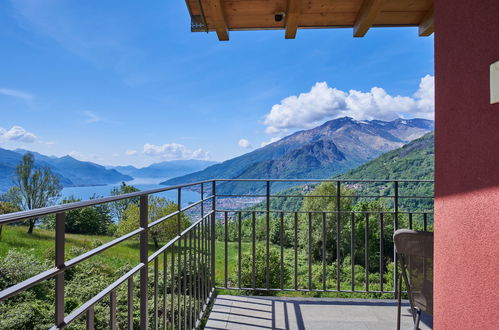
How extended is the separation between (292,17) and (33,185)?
25553mm

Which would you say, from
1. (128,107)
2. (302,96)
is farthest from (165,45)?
(302,96)

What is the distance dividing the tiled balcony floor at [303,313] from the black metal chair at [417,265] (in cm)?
92

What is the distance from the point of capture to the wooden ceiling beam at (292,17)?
204cm

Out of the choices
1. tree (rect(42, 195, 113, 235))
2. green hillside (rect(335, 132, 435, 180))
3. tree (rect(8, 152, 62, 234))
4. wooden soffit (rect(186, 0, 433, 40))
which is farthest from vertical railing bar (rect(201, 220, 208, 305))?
tree (rect(8, 152, 62, 234))

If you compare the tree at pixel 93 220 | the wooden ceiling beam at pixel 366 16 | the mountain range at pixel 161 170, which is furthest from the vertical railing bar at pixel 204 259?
the mountain range at pixel 161 170

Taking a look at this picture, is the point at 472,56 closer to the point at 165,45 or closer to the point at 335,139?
the point at 165,45

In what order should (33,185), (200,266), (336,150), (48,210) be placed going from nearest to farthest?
(48,210) < (200,266) < (33,185) < (336,150)

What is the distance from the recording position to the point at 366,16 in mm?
2100

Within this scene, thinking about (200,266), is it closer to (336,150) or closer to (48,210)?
(48,210)

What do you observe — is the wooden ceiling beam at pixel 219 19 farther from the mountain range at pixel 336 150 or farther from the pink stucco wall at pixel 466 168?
the mountain range at pixel 336 150

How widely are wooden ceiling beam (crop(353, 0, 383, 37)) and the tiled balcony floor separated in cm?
232

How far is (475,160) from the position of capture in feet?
3.99

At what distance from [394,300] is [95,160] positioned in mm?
105303

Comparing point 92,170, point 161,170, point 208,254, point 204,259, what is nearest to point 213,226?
point 208,254
